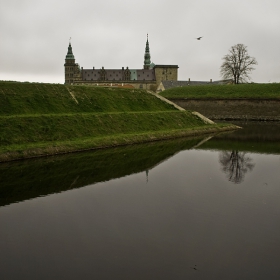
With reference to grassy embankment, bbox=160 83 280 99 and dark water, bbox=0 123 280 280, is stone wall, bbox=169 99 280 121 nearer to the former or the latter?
grassy embankment, bbox=160 83 280 99

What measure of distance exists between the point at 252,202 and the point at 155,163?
270 inches

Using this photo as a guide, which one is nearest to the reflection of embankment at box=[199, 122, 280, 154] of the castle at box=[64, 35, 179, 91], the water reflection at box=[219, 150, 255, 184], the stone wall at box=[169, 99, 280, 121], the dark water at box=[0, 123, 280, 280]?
the water reflection at box=[219, 150, 255, 184]

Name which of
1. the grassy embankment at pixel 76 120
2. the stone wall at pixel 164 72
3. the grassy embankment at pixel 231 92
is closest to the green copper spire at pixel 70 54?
the stone wall at pixel 164 72

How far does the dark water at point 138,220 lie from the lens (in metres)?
6.49

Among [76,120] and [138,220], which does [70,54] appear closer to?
[76,120]

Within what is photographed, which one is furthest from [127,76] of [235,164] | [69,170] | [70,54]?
[69,170]

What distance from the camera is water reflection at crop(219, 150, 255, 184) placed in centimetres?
1391

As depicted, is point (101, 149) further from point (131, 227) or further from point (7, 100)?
point (131, 227)

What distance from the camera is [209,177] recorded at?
538 inches

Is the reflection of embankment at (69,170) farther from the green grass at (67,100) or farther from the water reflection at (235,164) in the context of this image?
the green grass at (67,100)

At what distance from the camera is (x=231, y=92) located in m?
51.4

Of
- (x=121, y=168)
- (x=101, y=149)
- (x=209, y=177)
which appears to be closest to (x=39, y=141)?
(x=101, y=149)

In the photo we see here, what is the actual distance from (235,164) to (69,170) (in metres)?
8.39

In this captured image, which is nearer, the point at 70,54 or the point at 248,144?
the point at 248,144
